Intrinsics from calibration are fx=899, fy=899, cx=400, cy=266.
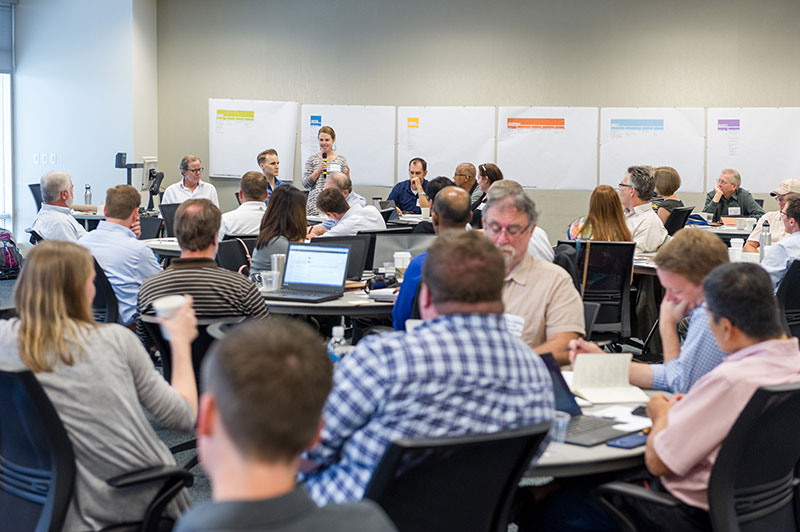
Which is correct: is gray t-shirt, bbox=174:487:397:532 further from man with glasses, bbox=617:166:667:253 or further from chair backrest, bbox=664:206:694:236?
chair backrest, bbox=664:206:694:236

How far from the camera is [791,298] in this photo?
516 centimetres

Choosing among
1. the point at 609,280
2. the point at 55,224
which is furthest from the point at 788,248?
the point at 55,224

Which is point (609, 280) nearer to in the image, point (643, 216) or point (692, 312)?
point (643, 216)

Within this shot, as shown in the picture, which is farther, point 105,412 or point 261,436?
point 105,412

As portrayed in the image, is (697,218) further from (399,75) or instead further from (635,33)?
(399,75)

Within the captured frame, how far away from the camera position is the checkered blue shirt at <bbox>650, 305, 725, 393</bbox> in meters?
2.87

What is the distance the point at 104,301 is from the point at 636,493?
138 inches

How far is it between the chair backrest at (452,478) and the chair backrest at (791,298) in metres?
3.56

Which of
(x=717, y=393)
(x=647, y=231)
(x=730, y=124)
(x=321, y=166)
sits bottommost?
(x=717, y=393)

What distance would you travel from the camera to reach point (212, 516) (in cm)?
120

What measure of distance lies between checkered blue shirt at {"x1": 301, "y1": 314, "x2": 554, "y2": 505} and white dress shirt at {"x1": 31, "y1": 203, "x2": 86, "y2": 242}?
5392 millimetres

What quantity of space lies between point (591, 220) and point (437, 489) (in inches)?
175

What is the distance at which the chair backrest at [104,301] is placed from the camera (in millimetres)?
4938

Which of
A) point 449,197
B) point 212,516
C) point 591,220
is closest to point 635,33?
point 591,220
